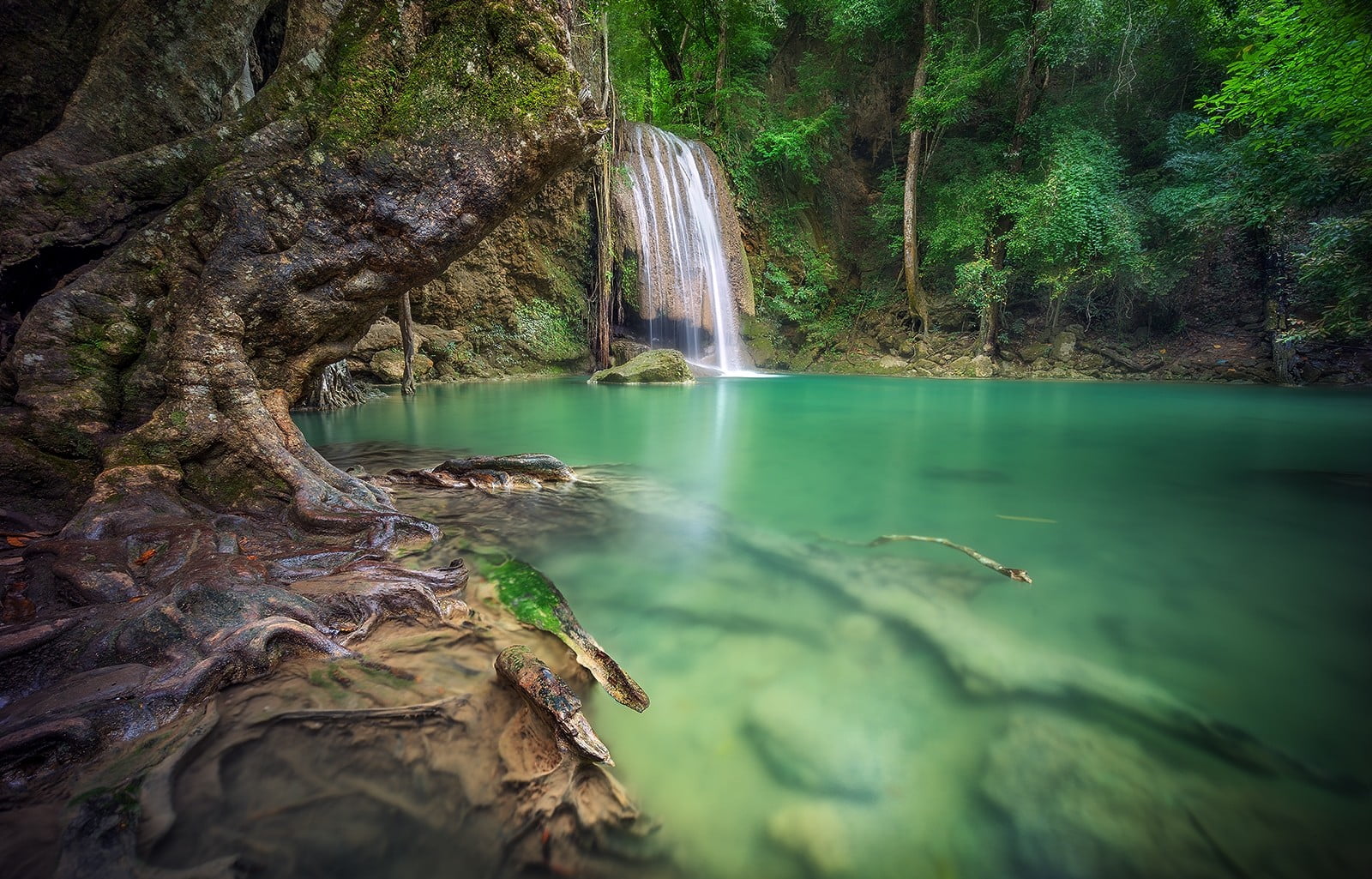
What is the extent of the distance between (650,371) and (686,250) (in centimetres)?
487

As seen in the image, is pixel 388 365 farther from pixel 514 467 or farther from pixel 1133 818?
pixel 1133 818

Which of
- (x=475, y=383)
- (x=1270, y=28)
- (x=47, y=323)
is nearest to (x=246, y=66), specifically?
(x=47, y=323)

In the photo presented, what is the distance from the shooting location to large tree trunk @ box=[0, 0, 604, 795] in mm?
1695

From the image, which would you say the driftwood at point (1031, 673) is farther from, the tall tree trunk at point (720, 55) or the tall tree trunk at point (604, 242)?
the tall tree trunk at point (720, 55)

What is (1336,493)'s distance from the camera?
11.3 feet

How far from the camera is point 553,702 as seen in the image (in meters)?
1.29

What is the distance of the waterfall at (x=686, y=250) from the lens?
1429 centimetres

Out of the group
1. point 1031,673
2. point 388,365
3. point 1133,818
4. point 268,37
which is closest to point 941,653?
point 1031,673

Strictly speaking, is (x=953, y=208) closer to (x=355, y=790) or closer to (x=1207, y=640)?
(x=1207, y=640)

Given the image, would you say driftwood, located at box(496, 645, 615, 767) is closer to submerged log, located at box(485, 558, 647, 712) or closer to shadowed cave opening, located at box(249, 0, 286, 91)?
submerged log, located at box(485, 558, 647, 712)

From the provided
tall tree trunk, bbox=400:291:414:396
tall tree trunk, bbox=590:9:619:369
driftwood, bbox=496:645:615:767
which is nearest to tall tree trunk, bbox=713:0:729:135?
tall tree trunk, bbox=590:9:619:369

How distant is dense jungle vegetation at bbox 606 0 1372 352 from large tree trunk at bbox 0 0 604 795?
344 inches

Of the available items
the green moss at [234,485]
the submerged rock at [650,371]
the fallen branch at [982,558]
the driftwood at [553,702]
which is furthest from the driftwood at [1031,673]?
the submerged rock at [650,371]

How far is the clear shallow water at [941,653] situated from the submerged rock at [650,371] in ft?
24.1
